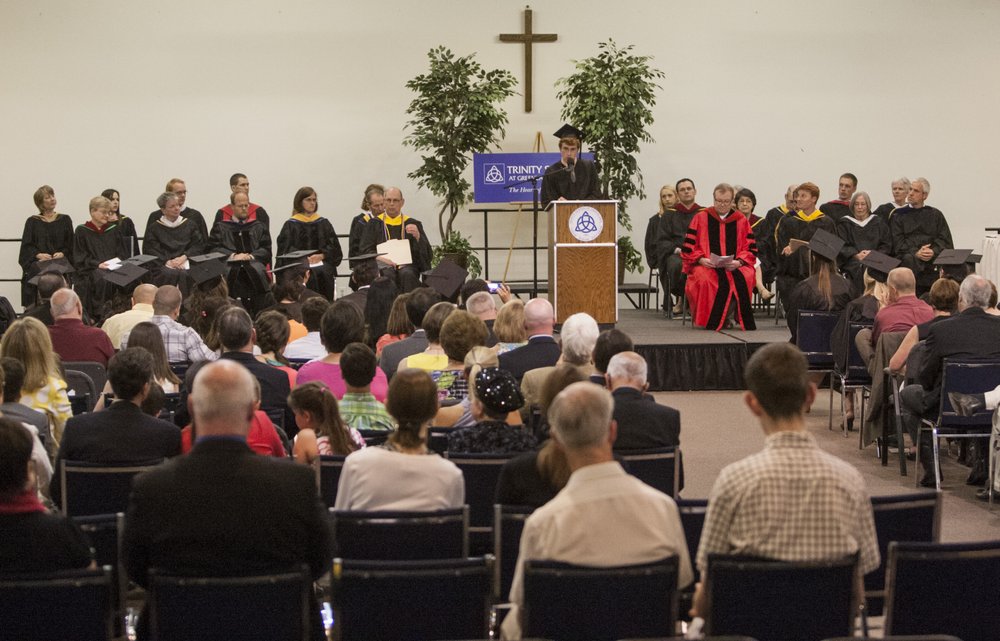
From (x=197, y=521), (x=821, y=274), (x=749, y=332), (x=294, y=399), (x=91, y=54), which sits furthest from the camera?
(x=91, y=54)

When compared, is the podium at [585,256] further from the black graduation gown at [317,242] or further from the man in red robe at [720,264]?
the black graduation gown at [317,242]

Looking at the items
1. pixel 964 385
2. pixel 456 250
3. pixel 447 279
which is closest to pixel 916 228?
pixel 456 250

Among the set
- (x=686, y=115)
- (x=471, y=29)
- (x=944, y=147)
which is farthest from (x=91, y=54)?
(x=944, y=147)

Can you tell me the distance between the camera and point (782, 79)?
579 inches

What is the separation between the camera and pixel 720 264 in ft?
37.0

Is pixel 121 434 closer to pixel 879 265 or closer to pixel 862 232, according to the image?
pixel 879 265

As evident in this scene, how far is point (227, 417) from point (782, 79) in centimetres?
1283

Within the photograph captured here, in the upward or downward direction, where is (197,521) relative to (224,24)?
downward

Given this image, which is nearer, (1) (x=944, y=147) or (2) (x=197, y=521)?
(2) (x=197, y=521)

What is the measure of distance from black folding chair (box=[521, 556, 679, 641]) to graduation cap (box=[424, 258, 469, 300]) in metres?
7.61

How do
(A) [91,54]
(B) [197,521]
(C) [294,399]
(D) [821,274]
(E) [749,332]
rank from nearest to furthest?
(B) [197,521]
(C) [294,399]
(D) [821,274]
(E) [749,332]
(A) [91,54]

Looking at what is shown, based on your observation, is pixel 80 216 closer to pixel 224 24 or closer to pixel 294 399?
pixel 224 24

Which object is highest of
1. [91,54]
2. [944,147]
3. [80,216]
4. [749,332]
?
[91,54]

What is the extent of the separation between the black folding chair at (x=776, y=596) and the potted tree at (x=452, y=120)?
10.1m
